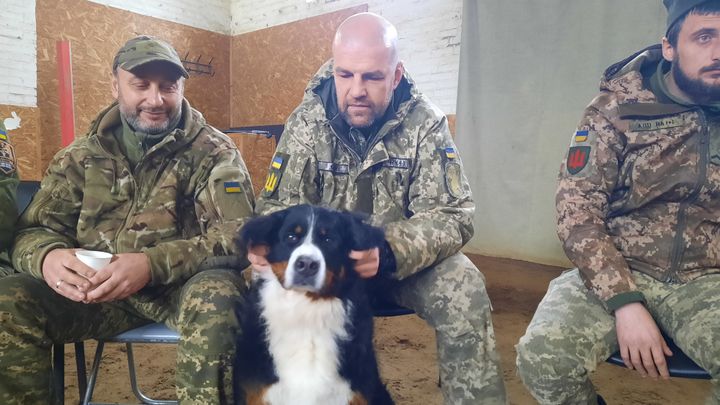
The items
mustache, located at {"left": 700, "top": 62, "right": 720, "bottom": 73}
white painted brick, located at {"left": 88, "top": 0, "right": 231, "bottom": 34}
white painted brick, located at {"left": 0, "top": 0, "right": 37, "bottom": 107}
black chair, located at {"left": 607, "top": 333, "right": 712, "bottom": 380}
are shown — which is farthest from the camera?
white painted brick, located at {"left": 88, "top": 0, "right": 231, "bottom": 34}

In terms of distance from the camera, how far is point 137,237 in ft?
7.27

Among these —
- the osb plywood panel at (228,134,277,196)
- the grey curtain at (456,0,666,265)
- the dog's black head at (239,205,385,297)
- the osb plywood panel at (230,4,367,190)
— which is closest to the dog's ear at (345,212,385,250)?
the dog's black head at (239,205,385,297)

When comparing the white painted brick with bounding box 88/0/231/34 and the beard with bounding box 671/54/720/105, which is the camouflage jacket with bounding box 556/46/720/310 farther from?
the white painted brick with bounding box 88/0/231/34

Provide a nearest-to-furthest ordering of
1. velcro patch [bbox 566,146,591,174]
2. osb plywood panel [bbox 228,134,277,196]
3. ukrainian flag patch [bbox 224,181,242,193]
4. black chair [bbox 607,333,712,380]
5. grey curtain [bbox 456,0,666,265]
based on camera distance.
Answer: black chair [bbox 607,333,712,380]
velcro patch [bbox 566,146,591,174]
ukrainian flag patch [bbox 224,181,242,193]
grey curtain [bbox 456,0,666,265]
osb plywood panel [bbox 228,134,277,196]

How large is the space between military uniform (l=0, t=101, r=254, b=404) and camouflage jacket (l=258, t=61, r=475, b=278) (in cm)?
24

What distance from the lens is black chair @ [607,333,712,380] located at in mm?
1678

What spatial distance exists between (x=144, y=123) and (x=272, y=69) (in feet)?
20.9

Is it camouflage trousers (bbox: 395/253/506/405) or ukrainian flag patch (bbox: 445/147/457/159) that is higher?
ukrainian flag patch (bbox: 445/147/457/159)

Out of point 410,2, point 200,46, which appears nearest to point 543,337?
point 410,2

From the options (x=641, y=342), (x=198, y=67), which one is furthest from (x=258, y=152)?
(x=641, y=342)

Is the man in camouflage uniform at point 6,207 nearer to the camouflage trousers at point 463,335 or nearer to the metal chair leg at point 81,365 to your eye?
the metal chair leg at point 81,365

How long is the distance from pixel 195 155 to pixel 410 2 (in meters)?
5.05

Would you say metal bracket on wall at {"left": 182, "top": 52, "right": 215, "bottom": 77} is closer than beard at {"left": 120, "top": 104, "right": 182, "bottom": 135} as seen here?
No

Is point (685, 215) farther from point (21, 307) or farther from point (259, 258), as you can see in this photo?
point (21, 307)
